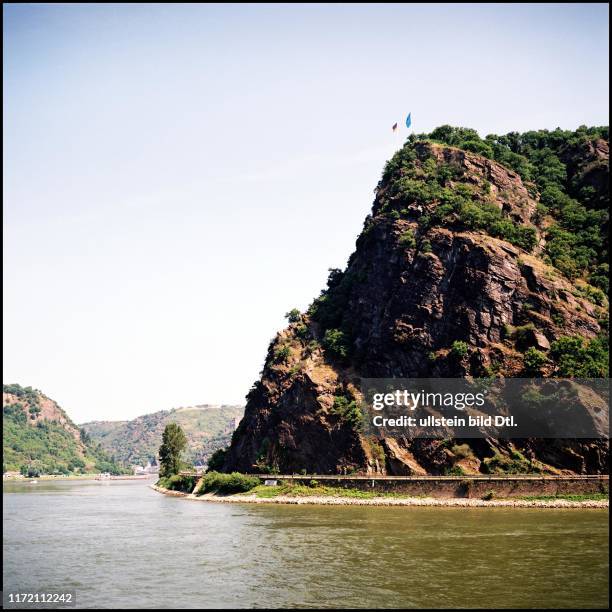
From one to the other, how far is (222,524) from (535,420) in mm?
53269

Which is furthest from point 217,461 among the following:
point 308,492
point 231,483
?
point 308,492

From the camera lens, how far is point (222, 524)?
256 feet

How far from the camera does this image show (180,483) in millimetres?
149250

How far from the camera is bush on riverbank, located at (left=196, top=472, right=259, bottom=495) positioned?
11688 centimetres

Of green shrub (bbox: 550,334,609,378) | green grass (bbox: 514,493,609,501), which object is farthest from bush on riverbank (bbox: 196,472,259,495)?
green shrub (bbox: 550,334,609,378)

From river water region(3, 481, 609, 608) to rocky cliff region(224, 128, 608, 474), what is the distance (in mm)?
26524

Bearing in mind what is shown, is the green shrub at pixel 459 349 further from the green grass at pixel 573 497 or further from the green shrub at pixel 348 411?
the green grass at pixel 573 497

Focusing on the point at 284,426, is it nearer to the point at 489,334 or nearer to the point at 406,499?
the point at 406,499

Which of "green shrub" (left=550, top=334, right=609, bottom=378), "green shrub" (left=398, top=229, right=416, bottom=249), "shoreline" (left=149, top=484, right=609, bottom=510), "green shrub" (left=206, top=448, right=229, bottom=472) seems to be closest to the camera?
"shoreline" (left=149, top=484, right=609, bottom=510)

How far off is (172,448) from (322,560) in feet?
383

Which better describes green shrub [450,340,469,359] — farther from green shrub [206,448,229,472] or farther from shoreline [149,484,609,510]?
green shrub [206,448,229,472]

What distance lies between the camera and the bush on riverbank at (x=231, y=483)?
383 feet

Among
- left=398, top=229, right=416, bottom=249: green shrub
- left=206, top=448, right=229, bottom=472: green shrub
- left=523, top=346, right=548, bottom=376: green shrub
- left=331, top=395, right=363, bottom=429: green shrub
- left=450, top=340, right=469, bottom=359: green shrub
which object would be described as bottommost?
left=206, top=448, right=229, bottom=472: green shrub

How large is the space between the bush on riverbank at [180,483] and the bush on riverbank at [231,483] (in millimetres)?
15891
